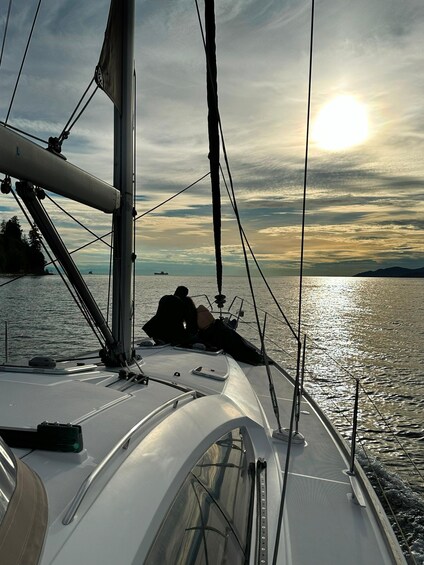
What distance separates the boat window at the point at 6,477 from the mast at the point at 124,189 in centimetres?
355

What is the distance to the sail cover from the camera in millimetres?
4934

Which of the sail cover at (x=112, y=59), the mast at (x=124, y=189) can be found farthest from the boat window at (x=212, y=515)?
the sail cover at (x=112, y=59)

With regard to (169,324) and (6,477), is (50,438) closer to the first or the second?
(6,477)

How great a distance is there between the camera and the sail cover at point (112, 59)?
4934 mm

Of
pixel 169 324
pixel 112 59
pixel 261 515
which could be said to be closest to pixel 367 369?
pixel 169 324

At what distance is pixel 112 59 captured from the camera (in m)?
5.14

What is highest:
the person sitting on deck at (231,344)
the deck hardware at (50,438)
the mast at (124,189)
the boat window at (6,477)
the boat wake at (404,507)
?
the mast at (124,189)

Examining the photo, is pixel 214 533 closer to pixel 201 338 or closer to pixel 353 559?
pixel 353 559

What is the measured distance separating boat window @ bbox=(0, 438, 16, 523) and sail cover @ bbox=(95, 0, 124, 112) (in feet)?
13.9

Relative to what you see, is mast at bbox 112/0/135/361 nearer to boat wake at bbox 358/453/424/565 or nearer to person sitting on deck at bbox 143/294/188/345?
person sitting on deck at bbox 143/294/188/345

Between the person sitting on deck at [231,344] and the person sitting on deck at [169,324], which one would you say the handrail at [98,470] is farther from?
the person sitting on deck at [231,344]

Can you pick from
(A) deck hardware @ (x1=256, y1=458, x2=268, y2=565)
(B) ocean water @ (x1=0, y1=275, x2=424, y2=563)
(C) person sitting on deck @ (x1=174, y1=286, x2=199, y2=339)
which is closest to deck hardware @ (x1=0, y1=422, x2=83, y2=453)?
(A) deck hardware @ (x1=256, y1=458, x2=268, y2=565)

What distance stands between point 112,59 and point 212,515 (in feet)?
15.9

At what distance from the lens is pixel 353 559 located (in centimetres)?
301
